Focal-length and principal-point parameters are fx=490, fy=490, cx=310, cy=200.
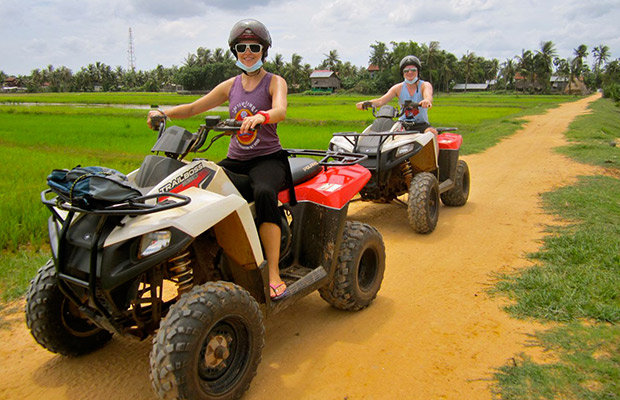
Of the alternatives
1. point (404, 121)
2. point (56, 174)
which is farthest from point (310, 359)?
point (404, 121)

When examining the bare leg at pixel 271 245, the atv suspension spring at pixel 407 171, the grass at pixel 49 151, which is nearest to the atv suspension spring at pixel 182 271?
the bare leg at pixel 271 245

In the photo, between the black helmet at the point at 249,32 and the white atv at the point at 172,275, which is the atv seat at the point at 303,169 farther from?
the black helmet at the point at 249,32

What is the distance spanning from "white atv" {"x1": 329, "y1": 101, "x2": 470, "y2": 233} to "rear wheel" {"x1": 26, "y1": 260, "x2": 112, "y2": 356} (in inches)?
162

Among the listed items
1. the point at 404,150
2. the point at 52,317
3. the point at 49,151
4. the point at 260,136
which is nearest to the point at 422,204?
the point at 404,150

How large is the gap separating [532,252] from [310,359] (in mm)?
3281

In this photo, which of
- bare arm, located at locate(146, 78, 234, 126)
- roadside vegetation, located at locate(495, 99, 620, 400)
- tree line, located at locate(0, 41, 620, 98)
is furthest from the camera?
tree line, located at locate(0, 41, 620, 98)

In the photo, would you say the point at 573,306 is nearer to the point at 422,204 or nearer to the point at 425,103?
the point at 422,204

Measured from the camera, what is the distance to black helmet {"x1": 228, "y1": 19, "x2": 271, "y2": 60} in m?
3.38

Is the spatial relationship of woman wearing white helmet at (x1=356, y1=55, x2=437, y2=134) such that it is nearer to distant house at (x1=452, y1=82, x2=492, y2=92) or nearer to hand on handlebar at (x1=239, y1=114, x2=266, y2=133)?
hand on handlebar at (x1=239, y1=114, x2=266, y2=133)

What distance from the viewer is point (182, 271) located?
2861 mm

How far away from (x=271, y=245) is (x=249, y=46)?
4.56 ft

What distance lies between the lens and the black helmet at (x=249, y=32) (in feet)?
11.1

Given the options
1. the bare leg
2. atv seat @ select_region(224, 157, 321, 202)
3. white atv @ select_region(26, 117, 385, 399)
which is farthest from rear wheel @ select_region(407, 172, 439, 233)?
the bare leg

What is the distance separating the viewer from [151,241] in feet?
8.34
